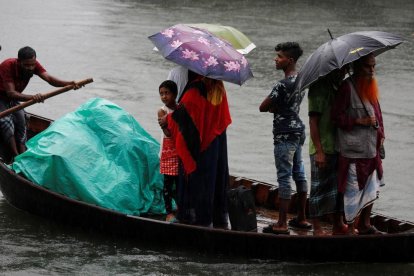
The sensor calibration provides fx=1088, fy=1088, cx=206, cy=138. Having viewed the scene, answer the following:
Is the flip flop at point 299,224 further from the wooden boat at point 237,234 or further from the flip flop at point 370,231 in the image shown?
the flip flop at point 370,231

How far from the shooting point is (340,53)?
855 centimetres

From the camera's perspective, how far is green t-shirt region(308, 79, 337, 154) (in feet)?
28.9

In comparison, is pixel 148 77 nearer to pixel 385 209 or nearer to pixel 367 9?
pixel 385 209

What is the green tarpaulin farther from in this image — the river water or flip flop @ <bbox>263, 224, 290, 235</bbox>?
flip flop @ <bbox>263, 224, 290, 235</bbox>

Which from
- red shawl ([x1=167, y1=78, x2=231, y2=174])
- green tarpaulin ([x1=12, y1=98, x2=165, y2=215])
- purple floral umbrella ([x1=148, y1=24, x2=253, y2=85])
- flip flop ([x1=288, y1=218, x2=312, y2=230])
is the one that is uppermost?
purple floral umbrella ([x1=148, y1=24, x2=253, y2=85])

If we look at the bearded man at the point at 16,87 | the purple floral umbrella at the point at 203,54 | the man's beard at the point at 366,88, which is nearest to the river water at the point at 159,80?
the bearded man at the point at 16,87

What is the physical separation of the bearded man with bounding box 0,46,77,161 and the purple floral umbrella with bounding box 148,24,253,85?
1745 mm

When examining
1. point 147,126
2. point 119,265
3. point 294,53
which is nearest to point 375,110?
point 294,53

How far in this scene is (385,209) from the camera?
11.6m

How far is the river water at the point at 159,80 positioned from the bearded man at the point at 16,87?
74 centimetres

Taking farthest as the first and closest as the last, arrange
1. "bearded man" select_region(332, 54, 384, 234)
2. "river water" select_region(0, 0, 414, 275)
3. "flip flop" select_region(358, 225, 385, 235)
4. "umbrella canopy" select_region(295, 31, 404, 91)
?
"river water" select_region(0, 0, 414, 275) → "flip flop" select_region(358, 225, 385, 235) → "bearded man" select_region(332, 54, 384, 234) → "umbrella canopy" select_region(295, 31, 404, 91)

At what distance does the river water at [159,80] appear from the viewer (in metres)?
9.40

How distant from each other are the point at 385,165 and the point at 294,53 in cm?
495

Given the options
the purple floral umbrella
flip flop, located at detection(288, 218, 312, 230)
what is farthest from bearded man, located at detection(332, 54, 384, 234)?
the purple floral umbrella
